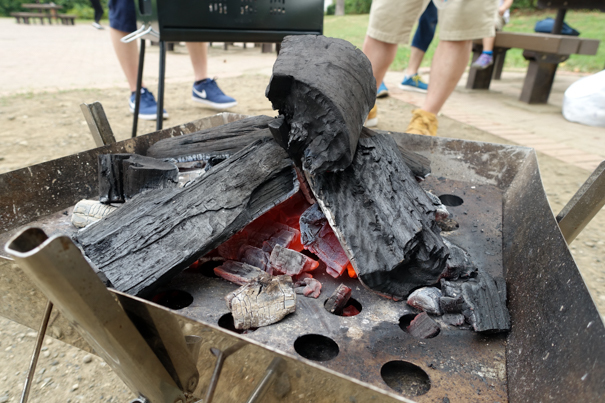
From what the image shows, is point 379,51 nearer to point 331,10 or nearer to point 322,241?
point 322,241

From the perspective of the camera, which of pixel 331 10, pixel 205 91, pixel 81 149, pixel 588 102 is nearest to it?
pixel 81 149

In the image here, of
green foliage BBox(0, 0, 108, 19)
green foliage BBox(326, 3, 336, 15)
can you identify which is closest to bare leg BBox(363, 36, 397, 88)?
green foliage BBox(0, 0, 108, 19)

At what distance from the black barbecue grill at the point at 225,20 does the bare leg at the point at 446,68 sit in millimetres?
778

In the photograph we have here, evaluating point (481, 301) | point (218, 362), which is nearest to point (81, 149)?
point (218, 362)

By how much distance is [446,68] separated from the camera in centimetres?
249

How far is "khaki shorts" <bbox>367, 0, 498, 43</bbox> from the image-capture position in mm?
2262

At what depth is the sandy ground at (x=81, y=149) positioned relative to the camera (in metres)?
1.26

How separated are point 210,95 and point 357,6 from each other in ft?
66.8

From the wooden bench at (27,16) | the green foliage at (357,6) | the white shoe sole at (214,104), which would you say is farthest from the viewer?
the green foliage at (357,6)

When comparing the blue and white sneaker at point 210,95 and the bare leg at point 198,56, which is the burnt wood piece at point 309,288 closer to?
the bare leg at point 198,56

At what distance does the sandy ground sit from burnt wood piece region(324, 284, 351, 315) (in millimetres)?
709

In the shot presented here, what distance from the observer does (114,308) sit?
0.71 m

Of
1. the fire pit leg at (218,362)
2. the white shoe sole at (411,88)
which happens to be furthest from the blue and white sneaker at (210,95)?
the fire pit leg at (218,362)

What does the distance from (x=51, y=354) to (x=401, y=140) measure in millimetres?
1710
